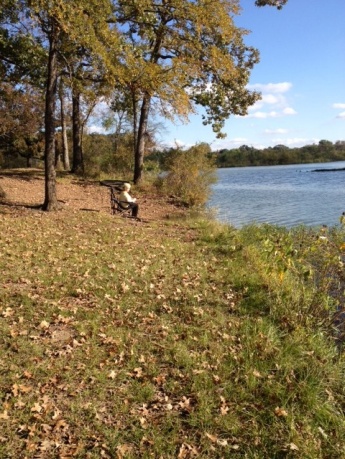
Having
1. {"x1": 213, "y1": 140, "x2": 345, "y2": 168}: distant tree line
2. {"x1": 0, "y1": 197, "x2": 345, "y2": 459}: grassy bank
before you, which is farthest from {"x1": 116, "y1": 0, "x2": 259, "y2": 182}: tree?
{"x1": 213, "y1": 140, "x2": 345, "y2": 168}: distant tree line

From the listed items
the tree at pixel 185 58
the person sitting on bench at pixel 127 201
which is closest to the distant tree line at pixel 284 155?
the tree at pixel 185 58

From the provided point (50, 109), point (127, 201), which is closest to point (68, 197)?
point (127, 201)

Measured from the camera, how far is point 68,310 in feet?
18.9

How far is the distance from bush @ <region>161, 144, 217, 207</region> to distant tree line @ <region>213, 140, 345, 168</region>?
10818 cm

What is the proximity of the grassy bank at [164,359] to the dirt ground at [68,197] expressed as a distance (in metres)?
5.63

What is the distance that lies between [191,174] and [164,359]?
53.0 feet

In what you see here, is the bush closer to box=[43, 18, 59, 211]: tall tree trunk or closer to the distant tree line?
box=[43, 18, 59, 211]: tall tree trunk

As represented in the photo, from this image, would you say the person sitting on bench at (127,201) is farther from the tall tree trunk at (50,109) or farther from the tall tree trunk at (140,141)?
the tall tree trunk at (140,141)

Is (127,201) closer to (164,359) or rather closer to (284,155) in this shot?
(164,359)

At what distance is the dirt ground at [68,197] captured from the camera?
13.7 metres

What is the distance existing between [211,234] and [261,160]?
129910 millimetres

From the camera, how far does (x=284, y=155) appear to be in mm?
129375

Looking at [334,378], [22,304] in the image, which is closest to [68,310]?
[22,304]

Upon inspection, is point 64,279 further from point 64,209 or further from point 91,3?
point 91,3
